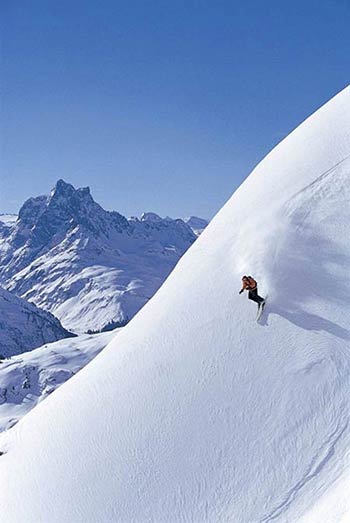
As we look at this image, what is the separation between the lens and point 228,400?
18.2 meters

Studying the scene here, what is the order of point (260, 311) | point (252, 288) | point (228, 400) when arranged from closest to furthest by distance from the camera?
1. point (228, 400)
2. point (252, 288)
3. point (260, 311)

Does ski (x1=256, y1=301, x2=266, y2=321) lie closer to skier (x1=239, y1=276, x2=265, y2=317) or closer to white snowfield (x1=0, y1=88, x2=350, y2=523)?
skier (x1=239, y1=276, x2=265, y2=317)

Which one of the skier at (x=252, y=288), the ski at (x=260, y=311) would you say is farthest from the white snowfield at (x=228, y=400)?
the skier at (x=252, y=288)

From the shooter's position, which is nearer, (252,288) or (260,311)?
(252,288)

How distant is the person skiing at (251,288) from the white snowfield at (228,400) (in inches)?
22.2

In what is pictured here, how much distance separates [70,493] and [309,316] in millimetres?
10669

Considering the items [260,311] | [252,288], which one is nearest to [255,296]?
[252,288]

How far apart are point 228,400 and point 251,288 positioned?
4.38 meters

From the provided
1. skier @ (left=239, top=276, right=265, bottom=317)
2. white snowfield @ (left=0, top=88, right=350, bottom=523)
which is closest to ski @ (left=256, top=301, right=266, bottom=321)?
skier @ (left=239, top=276, right=265, bottom=317)

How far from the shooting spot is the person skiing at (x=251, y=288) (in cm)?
1981

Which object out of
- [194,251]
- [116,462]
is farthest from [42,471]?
[194,251]

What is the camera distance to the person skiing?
19.8 meters

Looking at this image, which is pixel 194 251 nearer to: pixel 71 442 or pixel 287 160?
pixel 287 160

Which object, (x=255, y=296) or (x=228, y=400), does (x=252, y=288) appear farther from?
(x=228, y=400)
